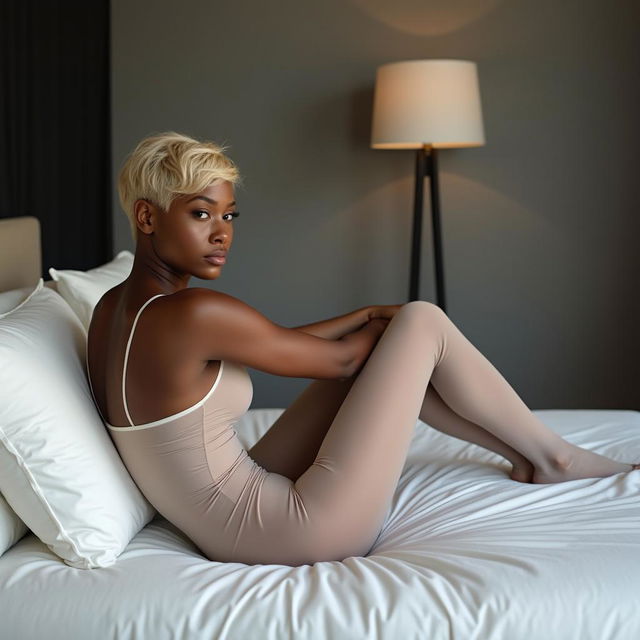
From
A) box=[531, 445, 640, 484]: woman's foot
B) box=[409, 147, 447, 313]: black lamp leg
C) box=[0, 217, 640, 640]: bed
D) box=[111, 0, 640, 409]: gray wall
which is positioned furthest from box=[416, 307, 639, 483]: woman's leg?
box=[111, 0, 640, 409]: gray wall

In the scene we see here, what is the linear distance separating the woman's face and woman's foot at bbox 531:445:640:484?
893 millimetres

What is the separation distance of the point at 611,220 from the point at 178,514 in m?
2.97

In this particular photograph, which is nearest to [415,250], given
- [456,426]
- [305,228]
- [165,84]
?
[305,228]

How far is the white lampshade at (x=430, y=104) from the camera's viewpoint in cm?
363

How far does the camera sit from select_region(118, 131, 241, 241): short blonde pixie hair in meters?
1.78

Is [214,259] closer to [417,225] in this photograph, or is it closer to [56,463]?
[56,463]

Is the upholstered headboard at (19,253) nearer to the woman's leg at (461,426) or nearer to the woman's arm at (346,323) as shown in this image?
the woman's arm at (346,323)

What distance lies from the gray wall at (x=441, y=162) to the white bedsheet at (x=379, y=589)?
98.4 inches

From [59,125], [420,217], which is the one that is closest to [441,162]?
[420,217]

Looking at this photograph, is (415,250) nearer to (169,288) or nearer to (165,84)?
(165,84)

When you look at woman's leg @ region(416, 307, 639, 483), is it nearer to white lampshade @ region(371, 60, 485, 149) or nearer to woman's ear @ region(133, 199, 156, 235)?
woman's ear @ region(133, 199, 156, 235)

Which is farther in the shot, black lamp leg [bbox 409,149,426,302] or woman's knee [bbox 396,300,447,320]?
black lamp leg [bbox 409,149,426,302]

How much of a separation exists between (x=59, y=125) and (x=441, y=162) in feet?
5.66

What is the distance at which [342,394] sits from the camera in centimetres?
207
